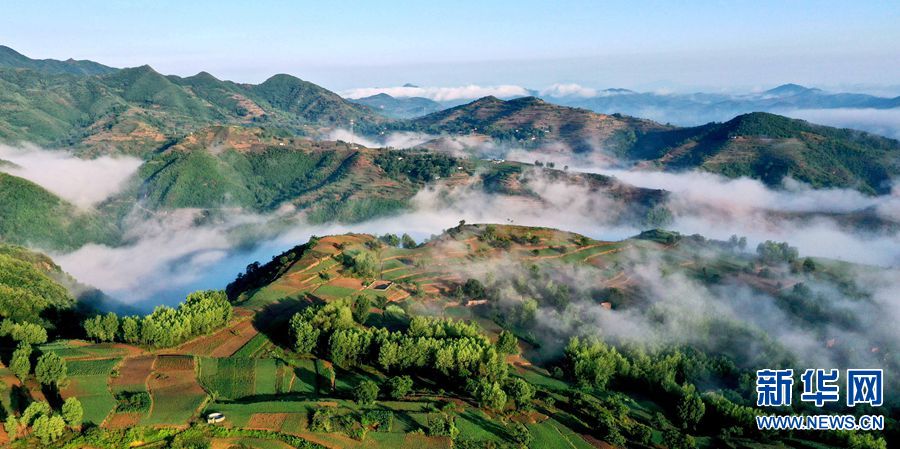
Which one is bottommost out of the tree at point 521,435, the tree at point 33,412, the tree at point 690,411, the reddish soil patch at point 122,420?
the tree at point 690,411

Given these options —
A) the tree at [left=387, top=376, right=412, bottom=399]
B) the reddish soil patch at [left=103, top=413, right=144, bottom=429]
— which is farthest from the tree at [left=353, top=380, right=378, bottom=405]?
the reddish soil patch at [left=103, top=413, right=144, bottom=429]

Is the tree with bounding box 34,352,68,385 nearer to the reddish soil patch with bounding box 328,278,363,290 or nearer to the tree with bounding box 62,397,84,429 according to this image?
the tree with bounding box 62,397,84,429

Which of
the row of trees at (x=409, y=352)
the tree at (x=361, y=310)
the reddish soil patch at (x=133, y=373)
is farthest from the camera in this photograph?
the tree at (x=361, y=310)

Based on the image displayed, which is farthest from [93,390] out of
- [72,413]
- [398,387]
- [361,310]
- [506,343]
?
[506,343]

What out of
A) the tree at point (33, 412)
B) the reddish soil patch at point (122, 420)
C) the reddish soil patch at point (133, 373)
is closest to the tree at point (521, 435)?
the reddish soil patch at point (122, 420)

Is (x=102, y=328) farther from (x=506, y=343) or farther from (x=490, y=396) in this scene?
(x=506, y=343)

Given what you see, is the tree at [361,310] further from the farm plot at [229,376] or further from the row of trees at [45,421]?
the row of trees at [45,421]

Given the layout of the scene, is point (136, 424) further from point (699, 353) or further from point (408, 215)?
point (408, 215)
